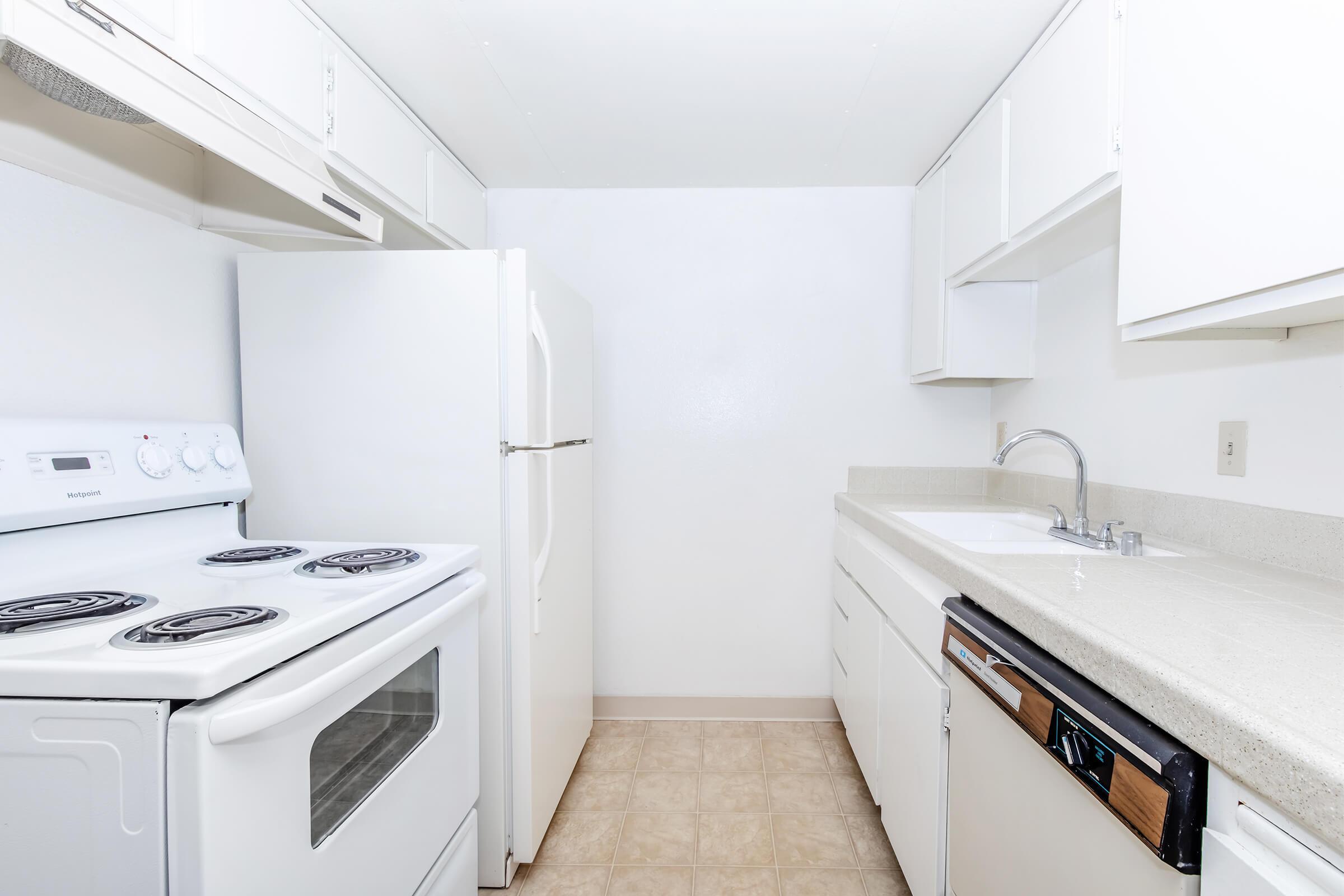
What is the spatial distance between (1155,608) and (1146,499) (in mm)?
830

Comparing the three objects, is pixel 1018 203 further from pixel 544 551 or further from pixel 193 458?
pixel 193 458

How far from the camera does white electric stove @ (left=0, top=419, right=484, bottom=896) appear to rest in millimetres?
713

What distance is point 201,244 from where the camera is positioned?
1587 mm

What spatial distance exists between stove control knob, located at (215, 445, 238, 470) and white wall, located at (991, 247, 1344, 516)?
7.51ft

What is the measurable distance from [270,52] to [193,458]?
0.90 m

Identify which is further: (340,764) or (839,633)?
(839,633)

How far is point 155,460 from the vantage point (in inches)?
51.2

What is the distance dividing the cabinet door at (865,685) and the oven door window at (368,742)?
1220 millimetres

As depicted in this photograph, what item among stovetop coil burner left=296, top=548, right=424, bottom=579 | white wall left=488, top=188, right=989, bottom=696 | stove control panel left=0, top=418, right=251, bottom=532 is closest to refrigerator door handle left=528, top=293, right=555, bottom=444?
stovetop coil burner left=296, top=548, right=424, bottom=579

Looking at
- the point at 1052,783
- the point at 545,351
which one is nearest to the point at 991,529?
the point at 1052,783

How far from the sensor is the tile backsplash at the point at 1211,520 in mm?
1128

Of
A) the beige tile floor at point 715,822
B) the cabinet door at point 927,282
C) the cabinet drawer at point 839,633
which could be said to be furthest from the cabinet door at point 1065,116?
the beige tile floor at point 715,822

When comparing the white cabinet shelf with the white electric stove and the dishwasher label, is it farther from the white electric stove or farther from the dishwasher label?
the white electric stove

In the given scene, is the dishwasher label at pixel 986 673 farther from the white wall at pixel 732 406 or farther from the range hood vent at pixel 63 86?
the range hood vent at pixel 63 86
